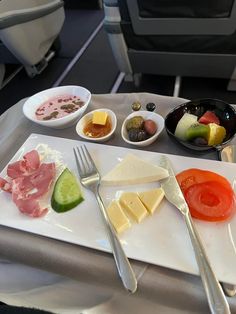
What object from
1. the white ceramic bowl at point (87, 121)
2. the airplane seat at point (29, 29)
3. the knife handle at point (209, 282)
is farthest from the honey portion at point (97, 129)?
the airplane seat at point (29, 29)

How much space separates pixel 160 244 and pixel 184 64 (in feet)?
3.94

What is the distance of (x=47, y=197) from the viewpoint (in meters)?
0.62

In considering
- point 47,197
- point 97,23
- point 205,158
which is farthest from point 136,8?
point 97,23

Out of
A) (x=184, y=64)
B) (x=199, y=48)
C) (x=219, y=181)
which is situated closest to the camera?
(x=219, y=181)

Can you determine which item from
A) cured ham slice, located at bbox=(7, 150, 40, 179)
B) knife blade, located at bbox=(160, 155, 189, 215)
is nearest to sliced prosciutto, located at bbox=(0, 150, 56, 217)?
cured ham slice, located at bbox=(7, 150, 40, 179)

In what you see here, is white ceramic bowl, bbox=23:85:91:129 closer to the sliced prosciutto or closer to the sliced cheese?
the sliced prosciutto

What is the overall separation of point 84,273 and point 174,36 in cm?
115

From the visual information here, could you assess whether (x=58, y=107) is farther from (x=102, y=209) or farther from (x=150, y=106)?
(x=102, y=209)

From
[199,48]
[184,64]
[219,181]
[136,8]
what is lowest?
[184,64]

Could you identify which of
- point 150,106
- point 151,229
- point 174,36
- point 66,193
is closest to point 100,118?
point 150,106

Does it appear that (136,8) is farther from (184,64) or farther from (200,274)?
(200,274)

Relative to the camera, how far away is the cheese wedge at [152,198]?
1.81 feet

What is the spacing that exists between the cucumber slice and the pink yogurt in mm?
224

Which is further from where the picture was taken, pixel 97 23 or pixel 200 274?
pixel 97 23
